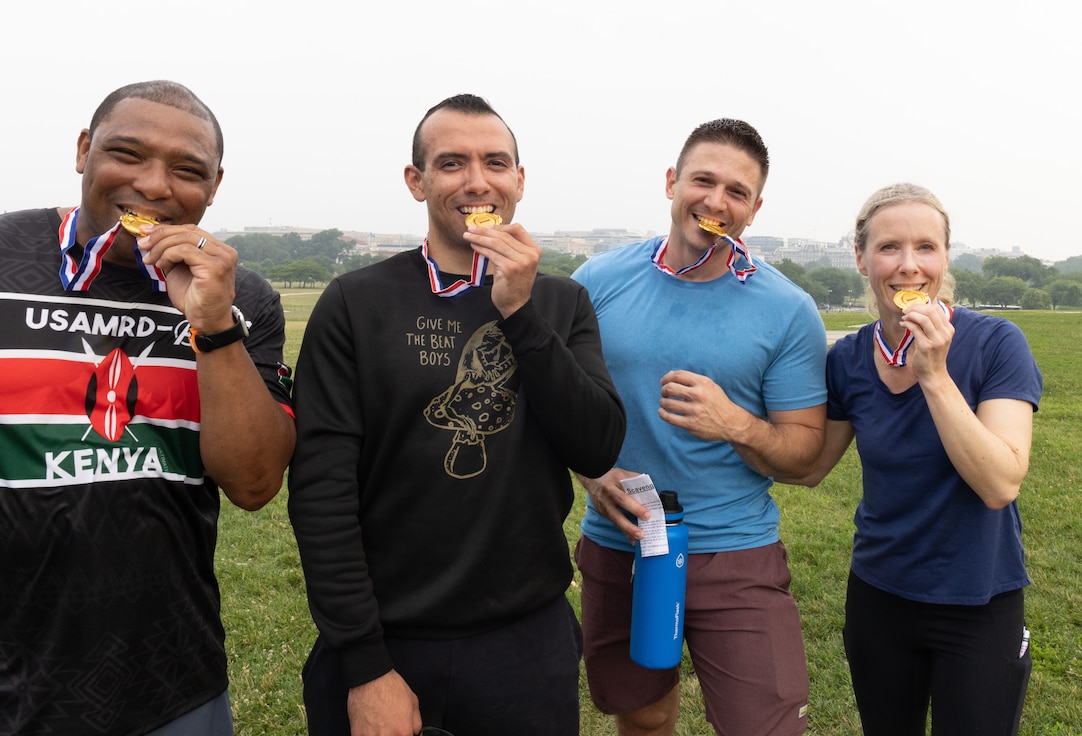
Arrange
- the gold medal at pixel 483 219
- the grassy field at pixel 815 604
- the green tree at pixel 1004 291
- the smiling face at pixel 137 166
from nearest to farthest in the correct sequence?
the smiling face at pixel 137 166
the gold medal at pixel 483 219
the grassy field at pixel 815 604
the green tree at pixel 1004 291

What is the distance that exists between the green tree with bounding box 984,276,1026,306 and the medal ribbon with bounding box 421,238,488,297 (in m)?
110

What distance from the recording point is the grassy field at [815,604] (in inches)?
190

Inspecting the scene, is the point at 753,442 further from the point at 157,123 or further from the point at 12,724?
the point at 12,724

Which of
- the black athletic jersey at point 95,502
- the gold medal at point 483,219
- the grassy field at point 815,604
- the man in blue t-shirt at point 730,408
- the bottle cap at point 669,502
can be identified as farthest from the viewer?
the grassy field at point 815,604

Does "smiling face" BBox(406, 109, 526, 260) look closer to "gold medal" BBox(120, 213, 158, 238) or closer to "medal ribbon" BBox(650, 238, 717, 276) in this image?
"gold medal" BBox(120, 213, 158, 238)

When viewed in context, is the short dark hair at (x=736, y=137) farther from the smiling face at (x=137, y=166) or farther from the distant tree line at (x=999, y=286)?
the distant tree line at (x=999, y=286)

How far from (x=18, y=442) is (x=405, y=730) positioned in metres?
1.44

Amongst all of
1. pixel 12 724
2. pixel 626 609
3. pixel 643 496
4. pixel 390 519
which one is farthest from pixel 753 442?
pixel 12 724

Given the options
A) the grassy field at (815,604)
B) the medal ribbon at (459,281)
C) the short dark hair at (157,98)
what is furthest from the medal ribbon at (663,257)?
the grassy field at (815,604)

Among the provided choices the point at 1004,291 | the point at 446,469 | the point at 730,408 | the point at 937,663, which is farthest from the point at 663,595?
the point at 1004,291

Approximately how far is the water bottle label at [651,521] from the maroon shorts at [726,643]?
41 cm

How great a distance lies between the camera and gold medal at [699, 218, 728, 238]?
3.37 m

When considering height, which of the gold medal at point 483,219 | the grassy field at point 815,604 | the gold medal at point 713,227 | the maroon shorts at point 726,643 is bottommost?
the grassy field at point 815,604

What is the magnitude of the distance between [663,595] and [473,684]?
39.5 inches
